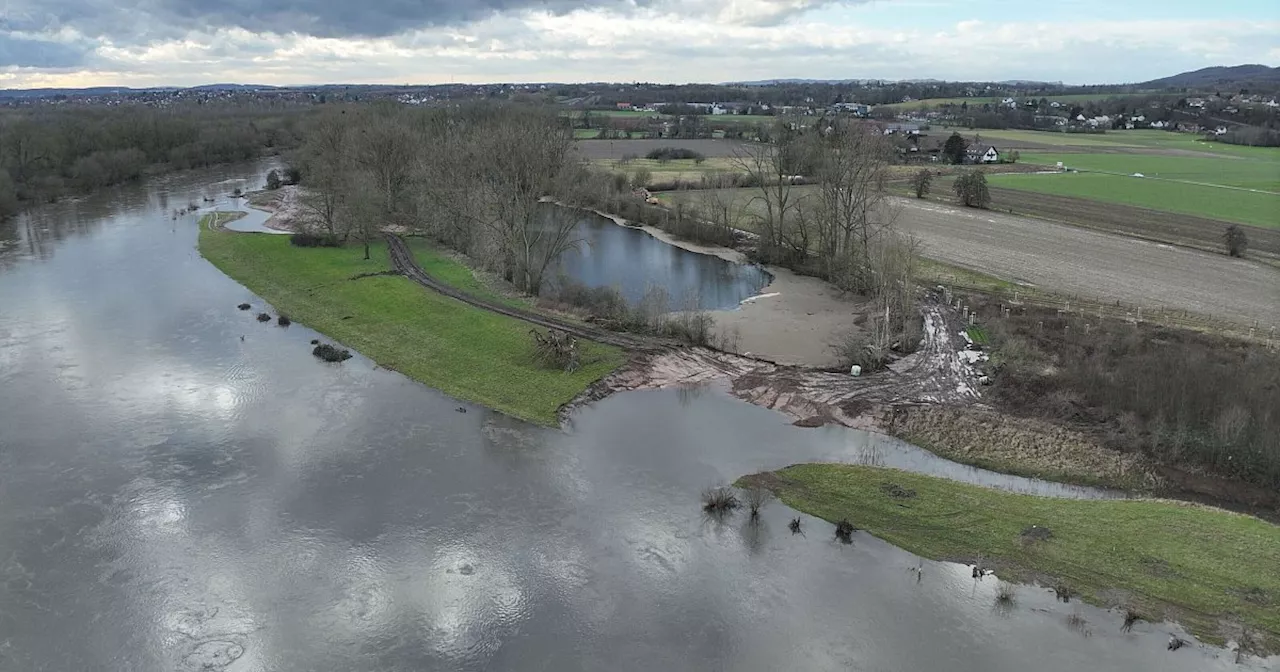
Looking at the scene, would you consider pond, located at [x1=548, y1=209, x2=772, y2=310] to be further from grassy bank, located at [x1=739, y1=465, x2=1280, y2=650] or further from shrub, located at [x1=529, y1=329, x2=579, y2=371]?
grassy bank, located at [x1=739, y1=465, x2=1280, y2=650]

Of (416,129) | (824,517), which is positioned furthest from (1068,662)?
(416,129)

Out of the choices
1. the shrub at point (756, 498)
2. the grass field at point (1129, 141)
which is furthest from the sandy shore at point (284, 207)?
the grass field at point (1129, 141)

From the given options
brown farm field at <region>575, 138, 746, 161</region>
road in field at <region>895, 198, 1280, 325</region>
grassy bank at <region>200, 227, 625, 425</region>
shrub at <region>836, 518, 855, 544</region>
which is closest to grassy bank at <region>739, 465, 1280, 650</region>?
shrub at <region>836, 518, 855, 544</region>

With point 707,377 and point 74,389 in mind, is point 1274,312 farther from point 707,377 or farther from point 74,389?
point 74,389

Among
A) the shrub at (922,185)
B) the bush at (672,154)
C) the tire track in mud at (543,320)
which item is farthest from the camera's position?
the bush at (672,154)

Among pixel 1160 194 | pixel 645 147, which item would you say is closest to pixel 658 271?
pixel 1160 194

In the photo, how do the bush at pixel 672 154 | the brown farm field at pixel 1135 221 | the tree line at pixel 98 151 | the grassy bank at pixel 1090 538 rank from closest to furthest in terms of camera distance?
1. the grassy bank at pixel 1090 538
2. the brown farm field at pixel 1135 221
3. the tree line at pixel 98 151
4. the bush at pixel 672 154

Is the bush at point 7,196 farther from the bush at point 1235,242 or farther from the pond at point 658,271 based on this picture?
the bush at point 1235,242
